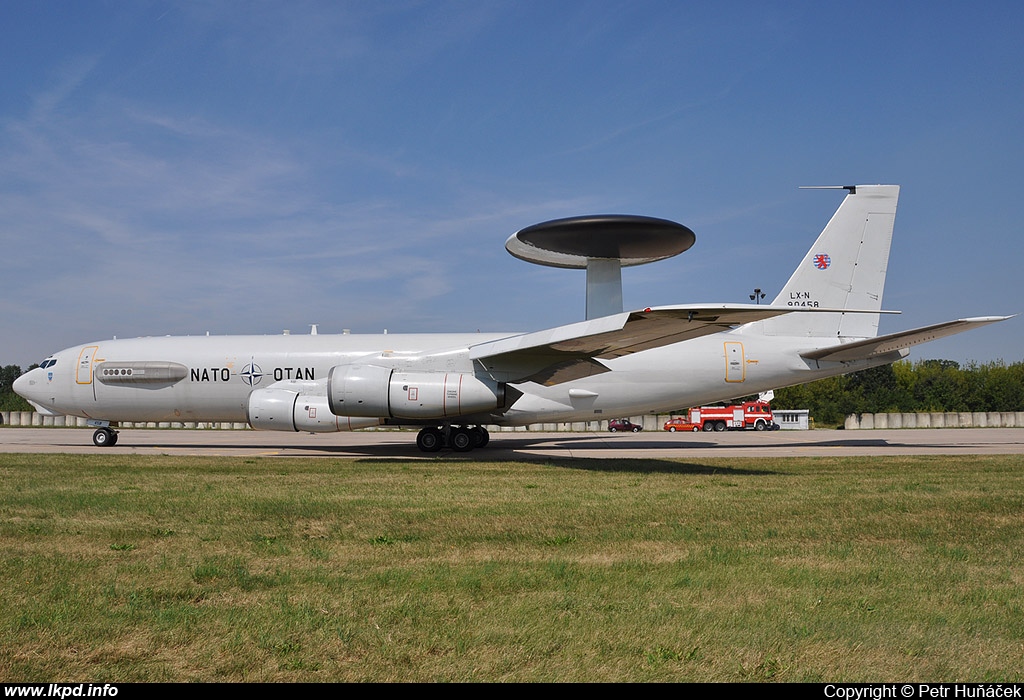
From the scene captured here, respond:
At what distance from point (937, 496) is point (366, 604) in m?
9.66

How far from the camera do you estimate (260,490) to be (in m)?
11.9

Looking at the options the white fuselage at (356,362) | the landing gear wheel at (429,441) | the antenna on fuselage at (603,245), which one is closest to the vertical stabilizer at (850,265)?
the white fuselage at (356,362)

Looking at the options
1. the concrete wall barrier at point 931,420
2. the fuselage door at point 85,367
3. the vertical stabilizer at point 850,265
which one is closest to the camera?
the vertical stabilizer at point 850,265

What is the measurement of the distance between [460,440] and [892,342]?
12.4 m

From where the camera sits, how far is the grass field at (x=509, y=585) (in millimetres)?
4305

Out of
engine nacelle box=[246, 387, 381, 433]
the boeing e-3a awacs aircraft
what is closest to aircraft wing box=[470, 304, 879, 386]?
the boeing e-3a awacs aircraft

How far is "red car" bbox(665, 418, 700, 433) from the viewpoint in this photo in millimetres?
48219

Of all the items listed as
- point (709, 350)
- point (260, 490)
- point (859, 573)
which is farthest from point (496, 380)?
point (859, 573)

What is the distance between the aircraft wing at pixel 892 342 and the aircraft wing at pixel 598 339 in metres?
3.93

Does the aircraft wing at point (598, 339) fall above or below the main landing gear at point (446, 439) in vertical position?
above

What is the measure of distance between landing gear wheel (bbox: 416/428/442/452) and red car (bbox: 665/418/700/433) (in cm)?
2898

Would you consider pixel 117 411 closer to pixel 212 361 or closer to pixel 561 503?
pixel 212 361

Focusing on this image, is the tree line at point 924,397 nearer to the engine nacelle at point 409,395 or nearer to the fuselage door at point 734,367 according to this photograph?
the fuselage door at point 734,367
